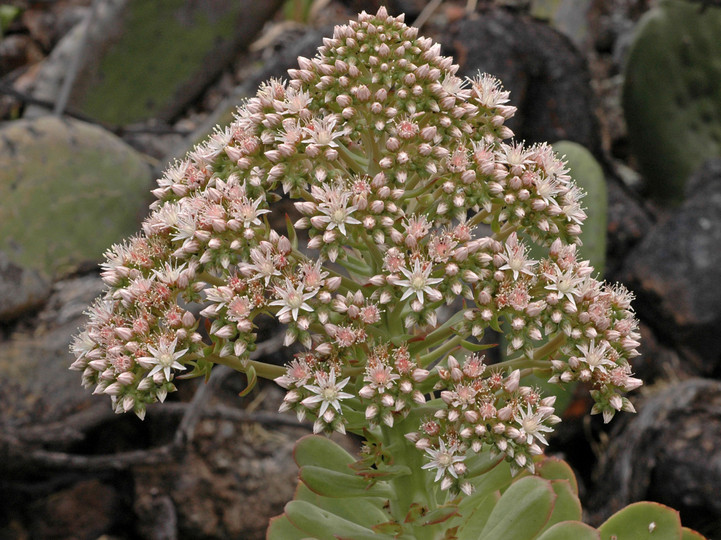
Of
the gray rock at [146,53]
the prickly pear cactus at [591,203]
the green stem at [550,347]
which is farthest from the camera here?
the gray rock at [146,53]

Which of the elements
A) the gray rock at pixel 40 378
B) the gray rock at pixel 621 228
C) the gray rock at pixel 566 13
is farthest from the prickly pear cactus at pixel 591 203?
the gray rock at pixel 40 378

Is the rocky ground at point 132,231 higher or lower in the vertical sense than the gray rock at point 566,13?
lower

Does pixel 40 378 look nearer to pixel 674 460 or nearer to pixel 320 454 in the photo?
pixel 320 454

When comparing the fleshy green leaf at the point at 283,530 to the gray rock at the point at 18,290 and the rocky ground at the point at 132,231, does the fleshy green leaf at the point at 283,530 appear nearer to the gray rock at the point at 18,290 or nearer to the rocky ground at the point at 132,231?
the rocky ground at the point at 132,231

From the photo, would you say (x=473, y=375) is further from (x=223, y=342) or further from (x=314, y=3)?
(x=314, y=3)

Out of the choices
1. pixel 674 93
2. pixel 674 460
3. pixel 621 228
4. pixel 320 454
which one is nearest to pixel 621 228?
pixel 621 228

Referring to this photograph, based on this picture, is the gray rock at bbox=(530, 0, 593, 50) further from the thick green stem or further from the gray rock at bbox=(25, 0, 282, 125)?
the thick green stem

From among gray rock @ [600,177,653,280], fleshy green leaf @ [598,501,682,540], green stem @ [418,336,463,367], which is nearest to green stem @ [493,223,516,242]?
green stem @ [418,336,463,367]
